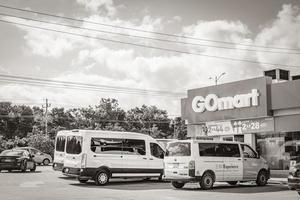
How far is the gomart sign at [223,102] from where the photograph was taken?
25.7 metres

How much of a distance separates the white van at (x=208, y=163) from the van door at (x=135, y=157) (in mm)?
2659

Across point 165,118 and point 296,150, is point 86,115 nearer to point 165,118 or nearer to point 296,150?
point 165,118

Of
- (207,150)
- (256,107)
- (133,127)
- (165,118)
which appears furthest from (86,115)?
(207,150)

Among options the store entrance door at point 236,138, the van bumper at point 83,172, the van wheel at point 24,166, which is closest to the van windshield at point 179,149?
the van bumper at point 83,172

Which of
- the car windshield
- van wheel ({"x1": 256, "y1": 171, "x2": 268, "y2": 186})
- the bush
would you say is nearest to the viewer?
van wheel ({"x1": 256, "y1": 171, "x2": 268, "y2": 186})

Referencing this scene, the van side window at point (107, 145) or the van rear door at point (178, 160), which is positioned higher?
Result: the van side window at point (107, 145)

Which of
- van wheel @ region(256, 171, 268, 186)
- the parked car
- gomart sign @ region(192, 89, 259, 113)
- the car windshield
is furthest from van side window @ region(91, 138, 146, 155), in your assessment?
the parked car

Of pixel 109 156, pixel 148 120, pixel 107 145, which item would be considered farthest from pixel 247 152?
pixel 148 120

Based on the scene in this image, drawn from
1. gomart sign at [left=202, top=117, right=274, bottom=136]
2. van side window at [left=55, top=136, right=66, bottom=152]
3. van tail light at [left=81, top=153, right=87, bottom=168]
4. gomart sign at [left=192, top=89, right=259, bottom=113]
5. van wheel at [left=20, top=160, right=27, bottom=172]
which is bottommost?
van wheel at [left=20, top=160, right=27, bottom=172]

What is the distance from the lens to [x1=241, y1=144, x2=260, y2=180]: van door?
1966 cm

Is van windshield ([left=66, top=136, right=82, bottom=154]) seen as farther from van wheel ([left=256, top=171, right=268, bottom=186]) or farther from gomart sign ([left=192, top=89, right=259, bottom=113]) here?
gomart sign ([left=192, top=89, right=259, bottom=113])

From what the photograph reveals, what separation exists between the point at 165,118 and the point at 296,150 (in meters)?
75.6

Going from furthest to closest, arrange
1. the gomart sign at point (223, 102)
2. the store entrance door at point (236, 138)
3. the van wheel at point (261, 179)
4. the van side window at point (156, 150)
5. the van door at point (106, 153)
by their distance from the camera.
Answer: the store entrance door at point (236, 138) → the gomart sign at point (223, 102) → the van side window at point (156, 150) → the van wheel at point (261, 179) → the van door at point (106, 153)

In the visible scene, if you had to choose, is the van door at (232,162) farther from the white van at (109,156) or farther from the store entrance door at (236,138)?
the store entrance door at (236,138)
